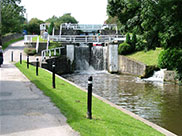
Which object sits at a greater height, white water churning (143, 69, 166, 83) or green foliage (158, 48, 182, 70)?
green foliage (158, 48, 182, 70)

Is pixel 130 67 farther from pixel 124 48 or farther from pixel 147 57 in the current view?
pixel 124 48

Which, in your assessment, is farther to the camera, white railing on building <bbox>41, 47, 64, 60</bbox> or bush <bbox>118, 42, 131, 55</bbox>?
bush <bbox>118, 42, 131, 55</bbox>

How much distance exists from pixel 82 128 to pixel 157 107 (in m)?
7.30

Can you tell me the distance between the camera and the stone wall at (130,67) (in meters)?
24.7

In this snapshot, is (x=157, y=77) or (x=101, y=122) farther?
(x=157, y=77)

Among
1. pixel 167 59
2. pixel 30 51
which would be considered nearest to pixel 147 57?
pixel 167 59

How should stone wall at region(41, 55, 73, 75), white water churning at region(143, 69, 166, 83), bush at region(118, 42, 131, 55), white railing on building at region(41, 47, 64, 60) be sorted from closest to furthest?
white water churning at region(143, 69, 166, 83) < white railing on building at region(41, 47, 64, 60) < stone wall at region(41, 55, 73, 75) < bush at region(118, 42, 131, 55)

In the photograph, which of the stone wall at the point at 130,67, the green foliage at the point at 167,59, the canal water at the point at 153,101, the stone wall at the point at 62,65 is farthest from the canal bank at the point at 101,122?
the stone wall at the point at 62,65

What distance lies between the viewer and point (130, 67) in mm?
26875

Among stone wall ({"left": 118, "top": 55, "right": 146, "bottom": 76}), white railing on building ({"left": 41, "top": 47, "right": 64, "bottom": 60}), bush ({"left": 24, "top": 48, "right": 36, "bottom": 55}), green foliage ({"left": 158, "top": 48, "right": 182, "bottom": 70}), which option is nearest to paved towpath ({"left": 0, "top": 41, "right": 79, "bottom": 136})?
green foliage ({"left": 158, "top": 48, "right": 182, "bottom": 70})

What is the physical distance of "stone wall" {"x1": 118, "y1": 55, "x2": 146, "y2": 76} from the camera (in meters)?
24.7

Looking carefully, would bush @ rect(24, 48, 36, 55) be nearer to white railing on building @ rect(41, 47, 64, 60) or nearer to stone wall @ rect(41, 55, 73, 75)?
white railing on building @ rect(41, 47, 64, 60)

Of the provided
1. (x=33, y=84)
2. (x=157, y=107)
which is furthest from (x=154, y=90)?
(x=33, y=84)

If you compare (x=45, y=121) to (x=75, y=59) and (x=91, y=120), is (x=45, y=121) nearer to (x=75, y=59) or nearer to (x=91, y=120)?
(x=91, y=120)
